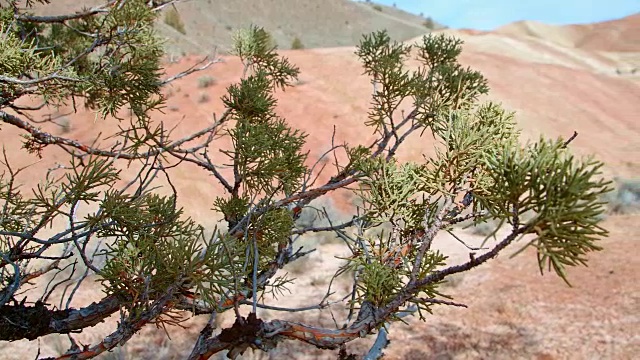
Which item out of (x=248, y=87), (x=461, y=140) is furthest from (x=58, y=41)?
(x=461, y=140)

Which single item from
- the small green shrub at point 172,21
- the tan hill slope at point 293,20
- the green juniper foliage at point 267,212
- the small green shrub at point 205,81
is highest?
the tan hill slope at point 293,20

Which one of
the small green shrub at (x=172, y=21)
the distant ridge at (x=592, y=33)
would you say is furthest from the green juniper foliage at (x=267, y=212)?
the small green shrub at (x=172, y=21)

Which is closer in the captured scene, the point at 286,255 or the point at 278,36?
the point at 286,255

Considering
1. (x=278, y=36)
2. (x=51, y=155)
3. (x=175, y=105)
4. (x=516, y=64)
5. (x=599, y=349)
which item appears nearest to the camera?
(x=599, y=349)

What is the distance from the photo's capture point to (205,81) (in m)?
16.3

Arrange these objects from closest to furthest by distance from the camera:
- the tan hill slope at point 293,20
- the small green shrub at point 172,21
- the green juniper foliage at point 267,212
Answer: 1. the green juniper foliage at point 267,212
2. the small green shrub at point 172,21
3. the tan hill slope at point 293,20

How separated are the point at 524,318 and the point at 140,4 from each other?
5524mm

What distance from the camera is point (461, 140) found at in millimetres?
1243

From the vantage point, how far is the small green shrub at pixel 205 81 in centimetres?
1620

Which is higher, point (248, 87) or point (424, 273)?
point (248, 87)

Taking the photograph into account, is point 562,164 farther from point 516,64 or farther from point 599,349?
point 516,64

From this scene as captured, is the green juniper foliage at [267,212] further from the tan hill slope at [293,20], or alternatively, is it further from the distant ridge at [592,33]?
the tan hill slope at [293,20]

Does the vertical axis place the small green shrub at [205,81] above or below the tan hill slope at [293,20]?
below

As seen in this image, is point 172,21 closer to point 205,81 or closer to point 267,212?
point 205,81
